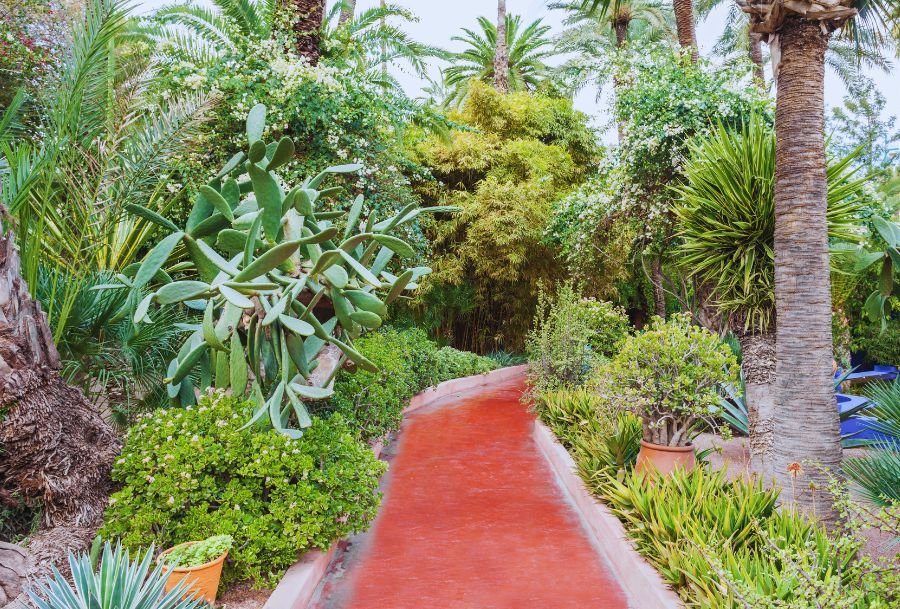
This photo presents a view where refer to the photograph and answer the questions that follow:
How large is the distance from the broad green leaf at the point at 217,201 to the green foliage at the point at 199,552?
2.29 m

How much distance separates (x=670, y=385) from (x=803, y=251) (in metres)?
1.51

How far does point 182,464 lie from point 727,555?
130 inches

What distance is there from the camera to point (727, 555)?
345cm

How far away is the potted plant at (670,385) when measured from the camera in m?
5.15

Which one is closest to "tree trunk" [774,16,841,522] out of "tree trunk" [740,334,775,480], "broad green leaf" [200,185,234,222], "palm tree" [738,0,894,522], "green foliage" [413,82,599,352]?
"palm tree" [738,0,894,522]

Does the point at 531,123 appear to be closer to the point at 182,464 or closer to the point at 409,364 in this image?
the point at 409,364

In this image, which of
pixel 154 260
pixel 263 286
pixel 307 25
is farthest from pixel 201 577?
pixel 307 25

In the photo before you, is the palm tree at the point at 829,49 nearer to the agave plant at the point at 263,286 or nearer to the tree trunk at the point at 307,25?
the tree trunk at the point at 307,25

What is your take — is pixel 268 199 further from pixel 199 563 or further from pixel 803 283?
pixel 803 283

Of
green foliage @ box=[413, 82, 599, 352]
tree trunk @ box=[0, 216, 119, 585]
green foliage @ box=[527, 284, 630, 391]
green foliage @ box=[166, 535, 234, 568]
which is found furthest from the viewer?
green foliage @ box=[413, 82, 599, 352]

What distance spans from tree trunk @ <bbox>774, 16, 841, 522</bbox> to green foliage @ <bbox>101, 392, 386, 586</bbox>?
3018 mm

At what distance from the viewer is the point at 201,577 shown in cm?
327

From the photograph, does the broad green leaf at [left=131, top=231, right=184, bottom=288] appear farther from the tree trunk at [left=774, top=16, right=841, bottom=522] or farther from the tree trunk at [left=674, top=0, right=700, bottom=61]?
the tree trunk at [left=674, top=0, right=700, bottom=61]

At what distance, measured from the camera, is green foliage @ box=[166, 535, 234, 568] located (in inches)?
130
